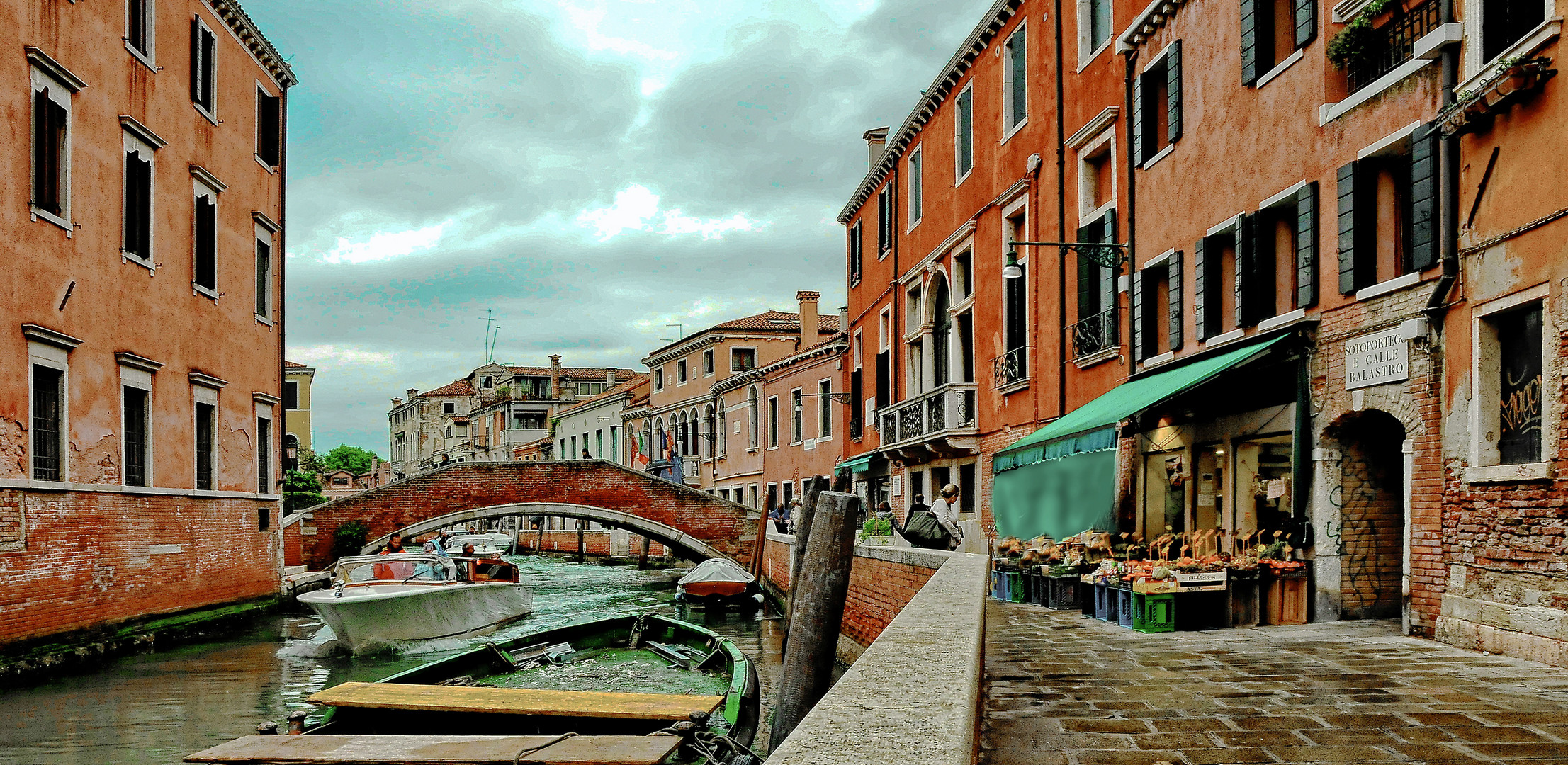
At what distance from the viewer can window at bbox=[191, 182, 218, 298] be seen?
16.9 meters

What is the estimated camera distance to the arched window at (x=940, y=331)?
786 inches

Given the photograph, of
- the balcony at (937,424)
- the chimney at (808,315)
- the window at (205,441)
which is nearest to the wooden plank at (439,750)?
the window at (205,441)

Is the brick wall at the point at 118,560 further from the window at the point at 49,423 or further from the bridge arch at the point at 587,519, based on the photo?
the bridge arch at the point at 587,519

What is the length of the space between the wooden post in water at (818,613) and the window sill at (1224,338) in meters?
3.83

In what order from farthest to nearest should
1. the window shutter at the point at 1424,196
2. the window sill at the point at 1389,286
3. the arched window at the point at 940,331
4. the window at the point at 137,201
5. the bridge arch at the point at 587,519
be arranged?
1. the bridge arch at the point at 587,519
2. the arched window at the point at 940,331
3. the window at the point at 137,201
4. the window sill at the point at 1389,286
5. the window shutter at the point at 1424,196

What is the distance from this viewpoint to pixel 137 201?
14984 mm

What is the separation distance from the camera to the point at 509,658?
39.7ft

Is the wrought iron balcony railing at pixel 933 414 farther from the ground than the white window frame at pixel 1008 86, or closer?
closer

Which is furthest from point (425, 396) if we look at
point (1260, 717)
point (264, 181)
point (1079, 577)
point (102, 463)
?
point (1260, 717)

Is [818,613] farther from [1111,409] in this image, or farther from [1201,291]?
[1201,291]

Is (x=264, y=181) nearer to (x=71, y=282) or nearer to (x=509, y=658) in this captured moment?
(x=71, y=282)

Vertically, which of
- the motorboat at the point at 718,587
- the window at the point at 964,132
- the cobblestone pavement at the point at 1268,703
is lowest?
the motorboat at the point at 718,587

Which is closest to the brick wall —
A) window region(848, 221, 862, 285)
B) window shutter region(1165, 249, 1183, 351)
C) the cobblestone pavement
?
the cobblestone pavement

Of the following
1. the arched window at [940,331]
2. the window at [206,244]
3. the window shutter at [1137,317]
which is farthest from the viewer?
the arched window at [940,331]
